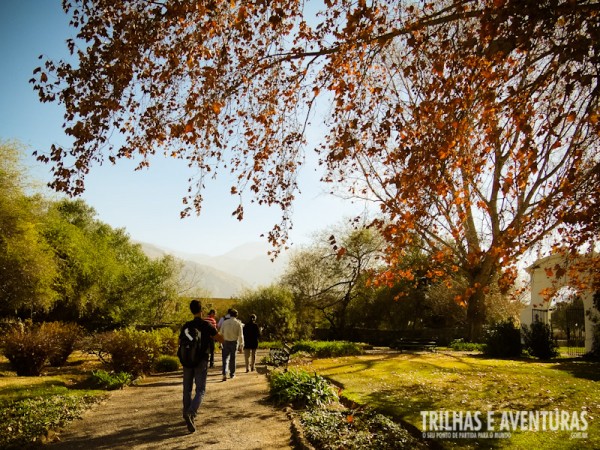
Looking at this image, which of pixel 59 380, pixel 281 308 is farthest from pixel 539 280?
pixel 59 380

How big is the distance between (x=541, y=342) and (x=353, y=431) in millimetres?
17867

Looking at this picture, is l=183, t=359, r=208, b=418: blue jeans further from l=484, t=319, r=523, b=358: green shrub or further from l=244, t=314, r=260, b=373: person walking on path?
l=484, t=319, r=523, b=358: green shrub

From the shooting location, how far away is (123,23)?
23.1 ft

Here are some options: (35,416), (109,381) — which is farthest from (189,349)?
(109,381)

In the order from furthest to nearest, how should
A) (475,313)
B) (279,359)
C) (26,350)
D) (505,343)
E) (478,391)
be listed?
(475,313) < (505,343) < (279,359) < (26,350) < (478,391)

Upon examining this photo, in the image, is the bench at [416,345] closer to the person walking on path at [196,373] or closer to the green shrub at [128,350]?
the green shrub at [128,350]

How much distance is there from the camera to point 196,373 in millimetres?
7391

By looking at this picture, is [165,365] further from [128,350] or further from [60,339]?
[60,339]

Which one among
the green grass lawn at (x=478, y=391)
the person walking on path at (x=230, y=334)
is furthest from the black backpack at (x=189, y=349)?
the person walking on path at (x=230, y=334)

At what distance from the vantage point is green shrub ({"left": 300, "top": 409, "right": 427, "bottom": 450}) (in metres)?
6.21

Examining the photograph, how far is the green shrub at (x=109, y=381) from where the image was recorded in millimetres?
11234

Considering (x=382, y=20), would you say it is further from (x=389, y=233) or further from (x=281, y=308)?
(x=281, y=308)

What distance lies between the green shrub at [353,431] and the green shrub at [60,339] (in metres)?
11.7

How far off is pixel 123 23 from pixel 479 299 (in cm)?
2125
